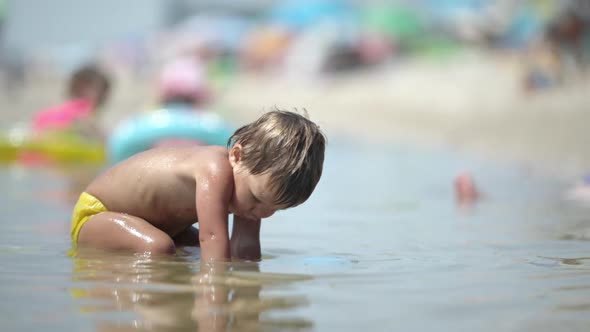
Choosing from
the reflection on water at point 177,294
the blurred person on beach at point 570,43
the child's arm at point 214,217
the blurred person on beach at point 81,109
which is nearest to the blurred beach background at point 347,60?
the blurred person on beach at point 570,43

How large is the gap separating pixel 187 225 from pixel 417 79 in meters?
13.2

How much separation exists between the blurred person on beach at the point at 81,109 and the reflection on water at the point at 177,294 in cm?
511

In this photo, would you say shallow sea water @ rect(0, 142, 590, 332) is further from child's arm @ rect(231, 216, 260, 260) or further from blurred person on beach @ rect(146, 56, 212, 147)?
blurred person on beach @ rect(146, 56, 212, 147)

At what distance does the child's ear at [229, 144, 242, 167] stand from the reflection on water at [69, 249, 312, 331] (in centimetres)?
35

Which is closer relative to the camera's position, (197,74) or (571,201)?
(571,201)

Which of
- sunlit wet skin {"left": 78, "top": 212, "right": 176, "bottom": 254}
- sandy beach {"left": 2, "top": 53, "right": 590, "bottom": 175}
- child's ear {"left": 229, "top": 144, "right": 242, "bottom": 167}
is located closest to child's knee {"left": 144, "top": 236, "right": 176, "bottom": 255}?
sunlit wet skin {"left": 78, "top": 212, "right": 176, "bottom": 254}

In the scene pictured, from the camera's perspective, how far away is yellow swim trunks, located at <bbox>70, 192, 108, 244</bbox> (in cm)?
344

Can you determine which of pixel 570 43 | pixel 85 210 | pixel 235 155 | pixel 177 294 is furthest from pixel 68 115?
pixel 570 43

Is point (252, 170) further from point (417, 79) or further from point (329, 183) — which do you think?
point (417, 79)

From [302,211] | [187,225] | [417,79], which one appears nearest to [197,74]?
[302,211]

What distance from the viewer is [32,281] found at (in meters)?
2.67

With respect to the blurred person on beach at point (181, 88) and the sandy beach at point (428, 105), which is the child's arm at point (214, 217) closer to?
the blurred person on beach at point (181, 88)

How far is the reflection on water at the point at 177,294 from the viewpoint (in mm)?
2141

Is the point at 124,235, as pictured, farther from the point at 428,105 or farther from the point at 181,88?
the point at 428,105
